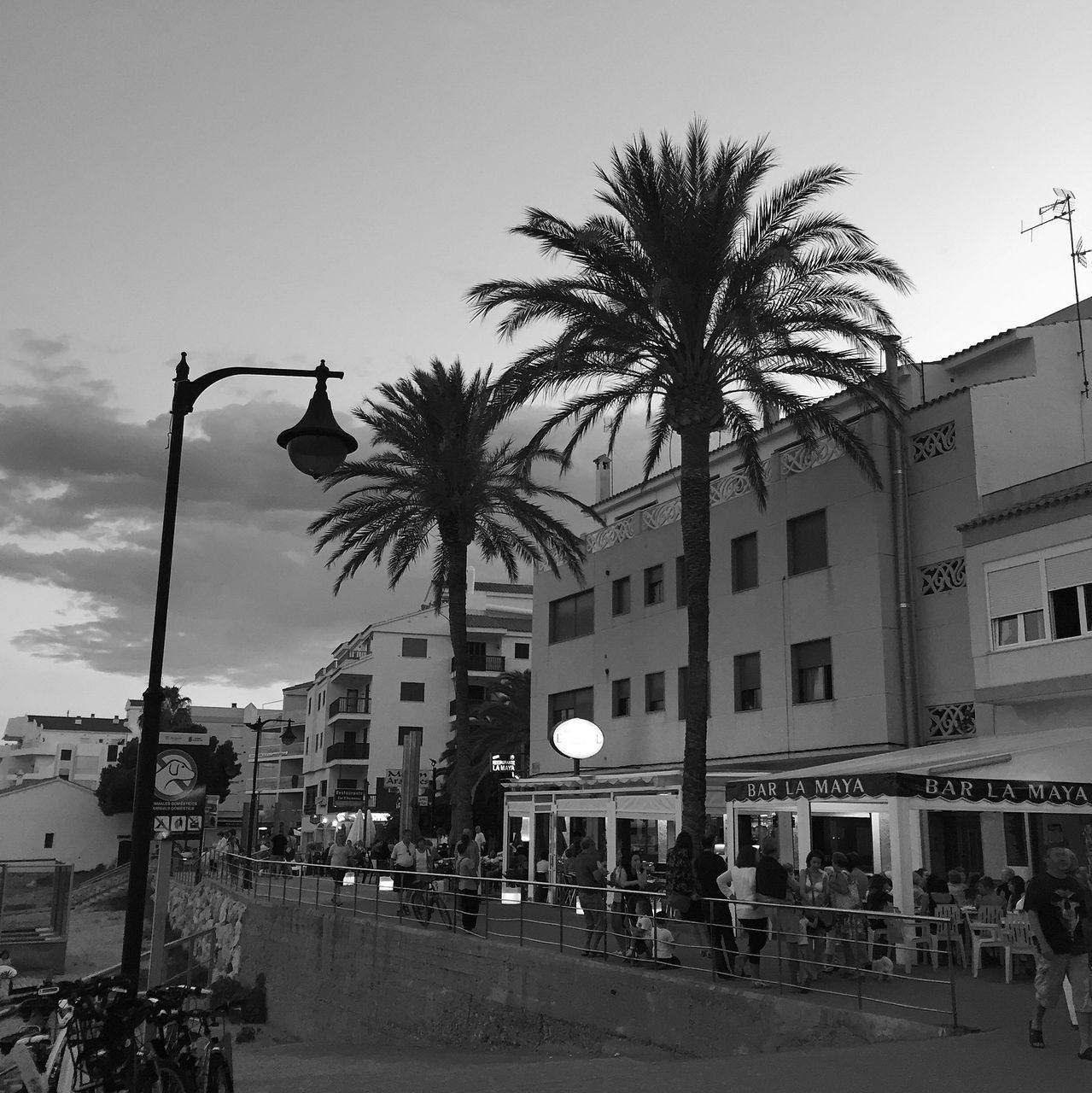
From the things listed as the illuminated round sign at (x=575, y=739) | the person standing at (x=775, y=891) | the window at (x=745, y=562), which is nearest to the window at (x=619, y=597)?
the window at (x=745, y=562)

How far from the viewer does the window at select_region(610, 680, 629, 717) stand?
107ft

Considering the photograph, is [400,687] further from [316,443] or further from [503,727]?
[316,443]

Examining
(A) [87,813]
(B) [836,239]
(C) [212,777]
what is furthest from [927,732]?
(A) [87,813]

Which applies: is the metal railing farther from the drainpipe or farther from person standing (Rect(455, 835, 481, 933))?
the drainpipe

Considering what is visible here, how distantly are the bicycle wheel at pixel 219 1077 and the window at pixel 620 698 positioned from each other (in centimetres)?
2488

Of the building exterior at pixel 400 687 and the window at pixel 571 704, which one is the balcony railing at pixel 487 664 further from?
the window at pixel 571 704

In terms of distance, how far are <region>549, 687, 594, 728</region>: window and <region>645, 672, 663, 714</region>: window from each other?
8.96 feet

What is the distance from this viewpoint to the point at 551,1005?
1520cm

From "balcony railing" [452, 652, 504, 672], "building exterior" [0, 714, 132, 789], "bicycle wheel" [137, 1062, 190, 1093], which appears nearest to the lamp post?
"bicycle wheel" [137, 1062, 190, 1093]

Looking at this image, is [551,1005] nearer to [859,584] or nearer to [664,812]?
[664,812]

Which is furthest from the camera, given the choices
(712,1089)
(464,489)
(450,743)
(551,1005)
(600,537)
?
(450,743)

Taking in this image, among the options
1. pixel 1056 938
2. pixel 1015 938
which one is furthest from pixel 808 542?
pixel 1056 938

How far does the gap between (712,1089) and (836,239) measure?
16736 mm

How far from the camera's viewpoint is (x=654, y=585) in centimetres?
3200
